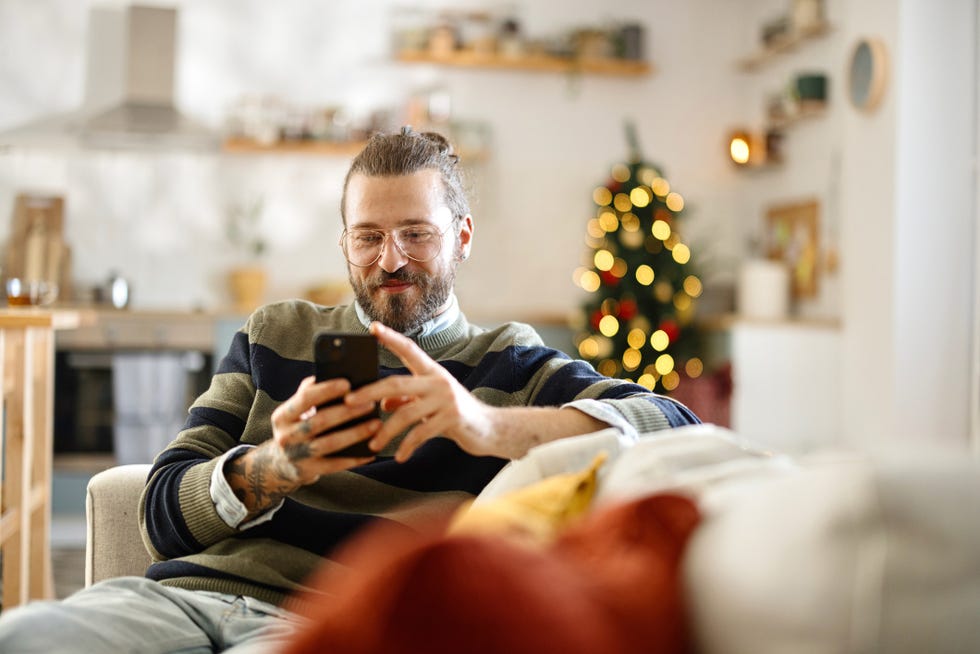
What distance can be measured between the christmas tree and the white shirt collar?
319cm

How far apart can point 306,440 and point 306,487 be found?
0.28 meters

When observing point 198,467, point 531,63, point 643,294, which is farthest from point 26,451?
point 531,63

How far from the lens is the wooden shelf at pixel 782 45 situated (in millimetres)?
4902

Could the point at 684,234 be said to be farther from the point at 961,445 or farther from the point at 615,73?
the point at 961,445

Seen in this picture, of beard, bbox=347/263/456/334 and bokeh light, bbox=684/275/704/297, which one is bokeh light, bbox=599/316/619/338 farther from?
beard, bbox=347/263/456/334

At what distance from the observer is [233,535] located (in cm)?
162

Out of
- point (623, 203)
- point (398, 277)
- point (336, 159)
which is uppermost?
point (336, 159)

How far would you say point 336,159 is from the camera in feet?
18.7

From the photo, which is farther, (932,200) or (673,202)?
(673,202)

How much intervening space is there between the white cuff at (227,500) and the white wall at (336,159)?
3.82 meters

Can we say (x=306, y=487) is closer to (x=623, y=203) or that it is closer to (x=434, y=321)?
(x=434, y=321)

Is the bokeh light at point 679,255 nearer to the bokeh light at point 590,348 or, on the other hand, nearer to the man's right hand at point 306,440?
the bokeh light at point 590,348

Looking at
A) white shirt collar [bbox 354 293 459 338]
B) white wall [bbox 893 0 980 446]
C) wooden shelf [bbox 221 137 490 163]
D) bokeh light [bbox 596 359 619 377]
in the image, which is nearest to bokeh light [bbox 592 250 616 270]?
bokeh light [bbox 596 359 619 377]

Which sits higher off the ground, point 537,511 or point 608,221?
point 608,221
